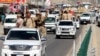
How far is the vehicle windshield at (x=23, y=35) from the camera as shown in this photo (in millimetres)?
16234

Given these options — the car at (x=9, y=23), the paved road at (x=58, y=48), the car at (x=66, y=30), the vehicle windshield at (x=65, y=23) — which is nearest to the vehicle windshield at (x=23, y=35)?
the paved road at (x=58, y=48)

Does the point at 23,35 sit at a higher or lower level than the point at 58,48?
higher

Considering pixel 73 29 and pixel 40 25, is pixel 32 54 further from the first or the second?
pixel 73 29

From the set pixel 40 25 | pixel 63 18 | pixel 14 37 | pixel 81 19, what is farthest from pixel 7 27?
pixel 81 19

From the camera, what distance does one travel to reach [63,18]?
39438mm

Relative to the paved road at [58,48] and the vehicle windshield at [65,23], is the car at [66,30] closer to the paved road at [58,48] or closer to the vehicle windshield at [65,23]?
the vehicle windshield at [65,23]

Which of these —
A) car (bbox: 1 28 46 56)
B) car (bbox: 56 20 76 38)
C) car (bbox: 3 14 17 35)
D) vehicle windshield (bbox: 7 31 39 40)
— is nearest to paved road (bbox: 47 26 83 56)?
car (bbox: 56 20 76 38)

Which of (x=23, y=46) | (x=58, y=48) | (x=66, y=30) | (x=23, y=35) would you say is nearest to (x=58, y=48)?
(x=58, y=48)

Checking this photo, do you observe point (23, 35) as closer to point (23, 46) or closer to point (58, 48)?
point (23, 46)

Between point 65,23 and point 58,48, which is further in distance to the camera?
point 65,23

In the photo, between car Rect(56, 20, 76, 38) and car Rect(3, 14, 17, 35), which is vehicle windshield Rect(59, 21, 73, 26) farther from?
car Rect(3, 14, 17, 35)

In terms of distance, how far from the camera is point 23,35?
1638 centimetres

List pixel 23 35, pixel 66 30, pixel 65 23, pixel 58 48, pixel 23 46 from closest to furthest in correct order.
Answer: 1. pixel 23 46
2. pixel 23 35
3. pixel 58 48
4. pixel 66 30
5. pixel 65 23

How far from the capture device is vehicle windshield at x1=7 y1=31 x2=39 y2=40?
16.2 m
